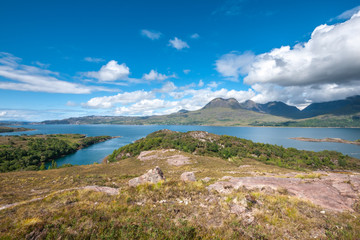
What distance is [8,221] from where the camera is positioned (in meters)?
8.74

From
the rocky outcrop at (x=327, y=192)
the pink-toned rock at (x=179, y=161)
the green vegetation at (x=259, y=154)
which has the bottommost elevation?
the green vegetation at (x=259, y=154)

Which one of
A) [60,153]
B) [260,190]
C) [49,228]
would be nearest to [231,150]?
[260,190]

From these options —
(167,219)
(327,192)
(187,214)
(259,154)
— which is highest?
(167,219)

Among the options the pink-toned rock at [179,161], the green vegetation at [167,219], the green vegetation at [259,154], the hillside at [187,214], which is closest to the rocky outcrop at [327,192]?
the hillside at [187,214]

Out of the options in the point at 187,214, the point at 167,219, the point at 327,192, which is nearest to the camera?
the point at 167,219

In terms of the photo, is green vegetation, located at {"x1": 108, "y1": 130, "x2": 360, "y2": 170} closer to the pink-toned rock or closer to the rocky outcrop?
the pink-toned rock

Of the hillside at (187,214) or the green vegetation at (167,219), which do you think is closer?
the green vegetation at (167,219)

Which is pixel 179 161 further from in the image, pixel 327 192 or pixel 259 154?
pixel 259 154

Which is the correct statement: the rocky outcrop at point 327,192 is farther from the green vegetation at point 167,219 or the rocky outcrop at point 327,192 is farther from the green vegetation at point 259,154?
the green vegetation at point 259,154

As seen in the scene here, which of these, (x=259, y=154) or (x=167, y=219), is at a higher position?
(x=167, y=219)

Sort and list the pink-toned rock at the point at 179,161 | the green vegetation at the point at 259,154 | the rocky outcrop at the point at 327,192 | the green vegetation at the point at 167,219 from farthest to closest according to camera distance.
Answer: the green vegetation at the point at 259,154, the pink-toned rock at the point at 179,161, the rocky outcrop at the point at 327,192, the green vegetation at the point at 167,219

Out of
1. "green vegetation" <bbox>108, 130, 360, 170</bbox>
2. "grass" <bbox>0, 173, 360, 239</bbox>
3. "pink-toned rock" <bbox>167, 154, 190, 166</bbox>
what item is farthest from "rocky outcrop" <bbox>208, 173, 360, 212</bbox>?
"green vegetation" <bbox>108, 130, 360, 170</bbox>

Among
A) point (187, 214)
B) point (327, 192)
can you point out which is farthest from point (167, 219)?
point (327, 192)

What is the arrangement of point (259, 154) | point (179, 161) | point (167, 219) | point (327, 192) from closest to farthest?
point (167, 219)
point (327, 192)
point (179, 161)
point (259, 154)
